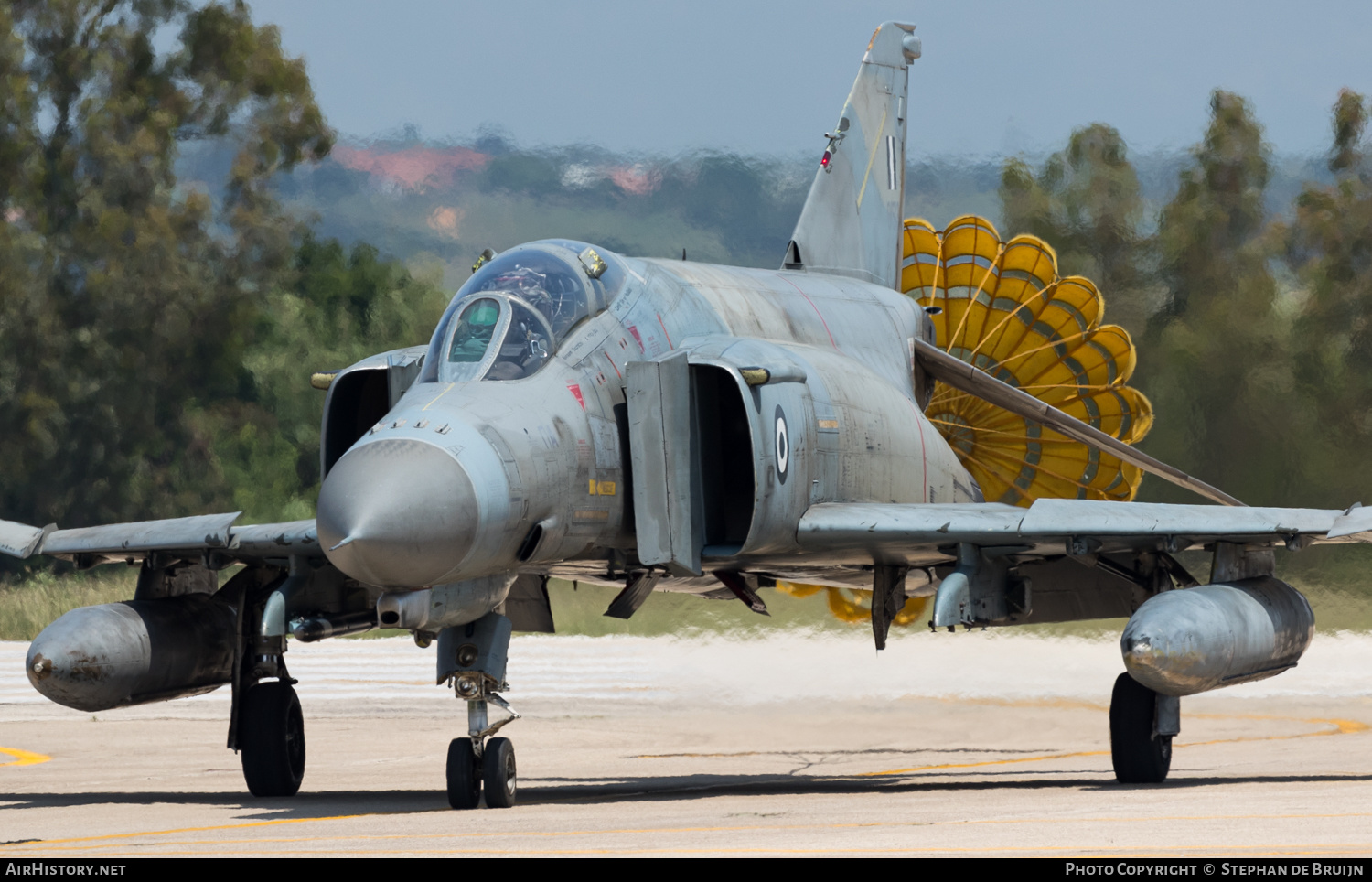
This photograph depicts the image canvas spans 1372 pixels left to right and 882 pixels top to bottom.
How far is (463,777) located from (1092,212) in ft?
71.5

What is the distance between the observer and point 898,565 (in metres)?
12.9

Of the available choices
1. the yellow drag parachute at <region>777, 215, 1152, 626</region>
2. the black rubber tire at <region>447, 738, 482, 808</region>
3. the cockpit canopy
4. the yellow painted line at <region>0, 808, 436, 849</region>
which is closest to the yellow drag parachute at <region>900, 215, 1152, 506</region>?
the yellow drag parachute at <region>777, 215, 1152, 626</region>

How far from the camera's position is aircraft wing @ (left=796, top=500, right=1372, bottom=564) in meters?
11.3

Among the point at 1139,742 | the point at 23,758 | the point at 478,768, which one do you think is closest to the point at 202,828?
the point at 478,768

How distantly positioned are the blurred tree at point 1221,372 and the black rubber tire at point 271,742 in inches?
522

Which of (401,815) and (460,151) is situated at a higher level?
(460,151)

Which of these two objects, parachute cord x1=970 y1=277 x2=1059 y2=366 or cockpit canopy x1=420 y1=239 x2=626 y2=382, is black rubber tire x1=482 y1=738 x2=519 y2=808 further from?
parachute cord x1=970 y1=277 x2=1059 y2=366

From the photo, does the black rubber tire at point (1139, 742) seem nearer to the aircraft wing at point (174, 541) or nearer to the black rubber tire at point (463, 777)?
the black rubber tire at point (463, 777)

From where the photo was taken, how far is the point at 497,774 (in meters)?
10.5

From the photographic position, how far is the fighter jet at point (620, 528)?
974 centimetres

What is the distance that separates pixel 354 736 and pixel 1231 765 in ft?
29.6

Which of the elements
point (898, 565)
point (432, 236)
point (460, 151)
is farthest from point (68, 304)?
point (898, 565)

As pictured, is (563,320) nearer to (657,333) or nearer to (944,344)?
(657,333)

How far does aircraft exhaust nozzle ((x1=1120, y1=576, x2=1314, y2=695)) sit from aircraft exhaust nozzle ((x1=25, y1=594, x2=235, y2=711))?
6174 mm
